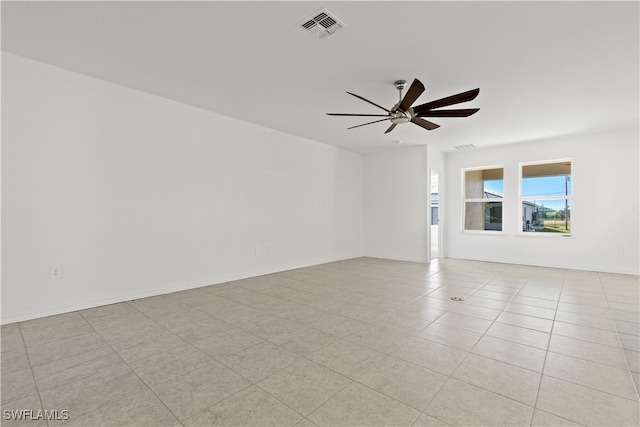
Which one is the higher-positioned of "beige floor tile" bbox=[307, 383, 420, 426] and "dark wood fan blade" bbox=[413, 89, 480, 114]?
"dark wood fan blade" bbox=[413, 89, 480, 114]


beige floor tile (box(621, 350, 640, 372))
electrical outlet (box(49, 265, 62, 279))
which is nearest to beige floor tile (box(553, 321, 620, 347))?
beige floor tile (box(621, 350, 640, 372))

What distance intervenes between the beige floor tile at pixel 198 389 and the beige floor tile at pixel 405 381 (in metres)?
0.83

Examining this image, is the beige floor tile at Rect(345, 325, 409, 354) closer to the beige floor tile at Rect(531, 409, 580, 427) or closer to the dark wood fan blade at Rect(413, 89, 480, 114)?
the beige floor tile at Rect(531, 409, 580, 427)

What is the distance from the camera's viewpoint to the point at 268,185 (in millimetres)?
5234

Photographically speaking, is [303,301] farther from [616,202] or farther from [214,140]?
[616,202]

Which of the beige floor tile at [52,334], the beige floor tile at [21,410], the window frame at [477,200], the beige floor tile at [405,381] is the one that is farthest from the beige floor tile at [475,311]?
the window frame at [477,200]

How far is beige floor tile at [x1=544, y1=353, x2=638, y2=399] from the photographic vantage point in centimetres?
183

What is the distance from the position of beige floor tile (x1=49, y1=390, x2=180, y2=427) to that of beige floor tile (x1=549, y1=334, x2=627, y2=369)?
2.83 meters

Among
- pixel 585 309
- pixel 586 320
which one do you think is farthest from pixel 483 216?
pixel 586 320

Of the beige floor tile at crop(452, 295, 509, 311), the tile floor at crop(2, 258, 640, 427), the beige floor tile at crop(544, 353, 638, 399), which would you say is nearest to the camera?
the tile floor at crop(2, 258, 640, 427)

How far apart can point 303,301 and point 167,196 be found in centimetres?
230

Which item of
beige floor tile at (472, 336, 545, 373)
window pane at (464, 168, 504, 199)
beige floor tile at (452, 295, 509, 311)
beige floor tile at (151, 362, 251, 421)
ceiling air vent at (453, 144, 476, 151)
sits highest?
ceiling air vent at (453, 144, 476, 151)

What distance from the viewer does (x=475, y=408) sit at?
163 cm

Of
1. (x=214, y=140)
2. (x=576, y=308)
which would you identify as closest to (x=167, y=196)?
(x=214, y=140)
